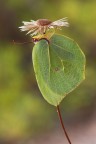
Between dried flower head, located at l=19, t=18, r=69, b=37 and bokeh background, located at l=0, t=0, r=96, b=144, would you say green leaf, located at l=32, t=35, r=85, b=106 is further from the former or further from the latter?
bokeh background, located at l=0, t=0, r=96, b=144

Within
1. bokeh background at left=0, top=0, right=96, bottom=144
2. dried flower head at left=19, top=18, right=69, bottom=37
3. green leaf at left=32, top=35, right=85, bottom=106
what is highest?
dried flower head at left=19, top=18, right=69, bottom=37

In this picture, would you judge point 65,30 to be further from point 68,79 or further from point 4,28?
point 68,79

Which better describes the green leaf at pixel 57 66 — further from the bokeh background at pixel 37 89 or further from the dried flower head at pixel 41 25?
the bokeh background at pixel 37 89

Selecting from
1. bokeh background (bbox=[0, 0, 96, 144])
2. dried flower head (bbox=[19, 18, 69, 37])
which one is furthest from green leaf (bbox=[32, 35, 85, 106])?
bokeh background (bbox=[0, 0, 96, 144])

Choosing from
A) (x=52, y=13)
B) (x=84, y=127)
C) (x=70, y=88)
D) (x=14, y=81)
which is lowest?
(x=84, y=127)

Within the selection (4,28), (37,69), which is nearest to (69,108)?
(4,28)

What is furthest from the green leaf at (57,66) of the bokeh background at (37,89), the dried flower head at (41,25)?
the bokeh background at (37,89)
